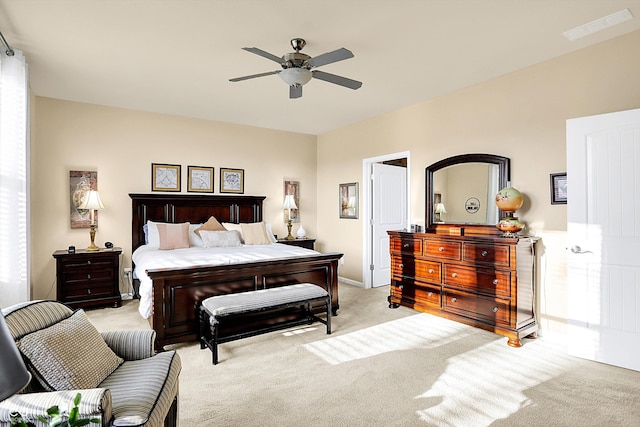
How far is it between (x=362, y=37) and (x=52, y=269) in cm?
488

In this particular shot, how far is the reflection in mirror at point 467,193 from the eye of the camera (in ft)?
13.0

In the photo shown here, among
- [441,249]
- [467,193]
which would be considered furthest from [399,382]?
[467,193]

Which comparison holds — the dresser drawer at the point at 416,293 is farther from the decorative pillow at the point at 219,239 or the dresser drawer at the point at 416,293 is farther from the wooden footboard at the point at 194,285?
the decorative pillow at the point at 219,239

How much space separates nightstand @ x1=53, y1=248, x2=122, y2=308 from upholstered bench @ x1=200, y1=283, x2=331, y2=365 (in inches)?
83.2

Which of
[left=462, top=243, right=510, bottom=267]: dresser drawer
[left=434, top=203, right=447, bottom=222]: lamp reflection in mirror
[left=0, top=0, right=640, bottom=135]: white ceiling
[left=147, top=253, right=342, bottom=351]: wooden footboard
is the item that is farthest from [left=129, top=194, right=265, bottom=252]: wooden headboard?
[left=462, top=243, right=510, bottom=267]: dresser drawer

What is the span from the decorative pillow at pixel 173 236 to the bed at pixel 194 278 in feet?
1.51

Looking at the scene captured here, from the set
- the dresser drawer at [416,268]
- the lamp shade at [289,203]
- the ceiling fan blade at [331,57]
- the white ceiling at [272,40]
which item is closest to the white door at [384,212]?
the dresser drawer at [416,268]

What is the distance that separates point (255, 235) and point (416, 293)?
100 inches

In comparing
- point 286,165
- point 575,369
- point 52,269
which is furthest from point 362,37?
point 52,269

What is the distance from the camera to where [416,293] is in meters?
4.28

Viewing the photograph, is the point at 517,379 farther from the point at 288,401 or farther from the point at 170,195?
the point at 170,195

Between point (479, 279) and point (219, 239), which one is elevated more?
point (219, 239)

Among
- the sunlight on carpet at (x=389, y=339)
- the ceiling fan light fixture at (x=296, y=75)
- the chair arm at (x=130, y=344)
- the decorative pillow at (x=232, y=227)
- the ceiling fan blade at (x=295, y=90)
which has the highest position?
the ceiling fan light fixture at (x=296, y=75)

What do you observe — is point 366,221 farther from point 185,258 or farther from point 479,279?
point 185,258
